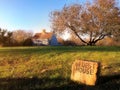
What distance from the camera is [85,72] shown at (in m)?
10.6

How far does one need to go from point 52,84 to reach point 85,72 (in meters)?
1.34

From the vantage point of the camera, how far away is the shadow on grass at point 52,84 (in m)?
9.58

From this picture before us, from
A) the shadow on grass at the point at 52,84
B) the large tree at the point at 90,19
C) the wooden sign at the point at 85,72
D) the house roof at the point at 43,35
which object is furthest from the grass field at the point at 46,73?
the house roof at the point at 43,35

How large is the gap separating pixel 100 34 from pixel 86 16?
368 cm

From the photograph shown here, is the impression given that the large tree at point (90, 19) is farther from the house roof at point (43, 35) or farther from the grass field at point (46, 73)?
the house roof at point (43, 35)

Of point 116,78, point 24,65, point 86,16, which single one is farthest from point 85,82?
point 86,16

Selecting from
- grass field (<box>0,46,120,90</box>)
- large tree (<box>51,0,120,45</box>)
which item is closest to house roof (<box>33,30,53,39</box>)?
large tree (<box>51,0,120,45</box>)

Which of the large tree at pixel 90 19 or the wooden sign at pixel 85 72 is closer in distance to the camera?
the wooden sign at pixel 85 72

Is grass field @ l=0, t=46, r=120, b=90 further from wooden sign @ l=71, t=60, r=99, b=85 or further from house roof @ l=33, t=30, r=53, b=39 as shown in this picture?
house roof @ l=33, t=30, r=53, b=39

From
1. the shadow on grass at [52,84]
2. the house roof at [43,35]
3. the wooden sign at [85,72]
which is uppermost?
the house roof at [43,35]

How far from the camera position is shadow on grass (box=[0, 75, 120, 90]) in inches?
377

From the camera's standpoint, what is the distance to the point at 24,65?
14.5m

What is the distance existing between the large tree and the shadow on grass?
33.1 metres

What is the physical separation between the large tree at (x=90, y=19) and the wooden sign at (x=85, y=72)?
32956mm
